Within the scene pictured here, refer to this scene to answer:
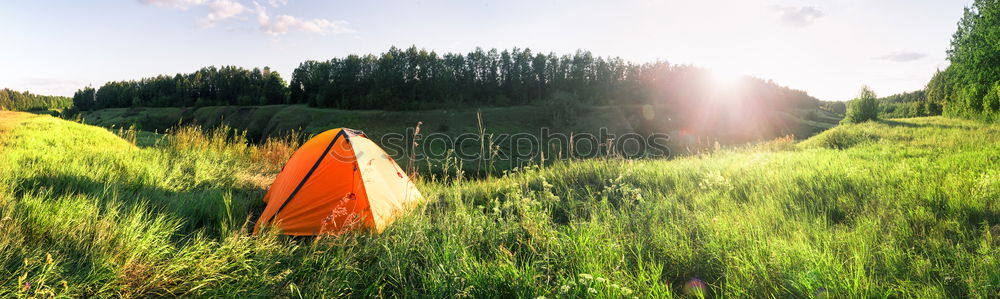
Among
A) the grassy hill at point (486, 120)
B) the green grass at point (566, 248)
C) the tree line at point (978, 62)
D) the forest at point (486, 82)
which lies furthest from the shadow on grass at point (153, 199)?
the forest at point (486, 82)

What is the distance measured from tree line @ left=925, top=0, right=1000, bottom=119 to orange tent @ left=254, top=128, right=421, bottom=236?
25391 millimetres

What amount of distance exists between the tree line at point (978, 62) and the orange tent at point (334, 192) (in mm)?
25391

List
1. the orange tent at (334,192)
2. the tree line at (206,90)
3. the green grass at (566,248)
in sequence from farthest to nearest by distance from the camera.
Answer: the tree line at (206,90) < the orange tent at (334,192) < the green grass at (566,248)

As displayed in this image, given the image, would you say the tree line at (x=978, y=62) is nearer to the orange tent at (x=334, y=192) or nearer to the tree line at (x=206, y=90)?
the orange tent at (x=334, y=192)

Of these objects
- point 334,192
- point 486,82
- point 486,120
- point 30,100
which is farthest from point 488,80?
point 30,100

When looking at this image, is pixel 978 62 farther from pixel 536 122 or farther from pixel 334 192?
pixel 536 122

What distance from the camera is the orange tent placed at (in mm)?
5035

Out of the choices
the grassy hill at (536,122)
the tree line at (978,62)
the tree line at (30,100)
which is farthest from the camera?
the tree line at (30,100)

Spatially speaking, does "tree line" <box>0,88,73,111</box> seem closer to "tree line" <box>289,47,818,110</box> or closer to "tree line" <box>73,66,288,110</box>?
"tree line" <box>73,66,288,110</box>

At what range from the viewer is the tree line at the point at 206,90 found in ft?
297

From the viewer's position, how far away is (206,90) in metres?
98.9

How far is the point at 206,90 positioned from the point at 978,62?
12949cm

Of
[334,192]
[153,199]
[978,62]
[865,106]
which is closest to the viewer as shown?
[153,199]

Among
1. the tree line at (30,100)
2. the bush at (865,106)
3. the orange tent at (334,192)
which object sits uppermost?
the tree line at (30,100)
